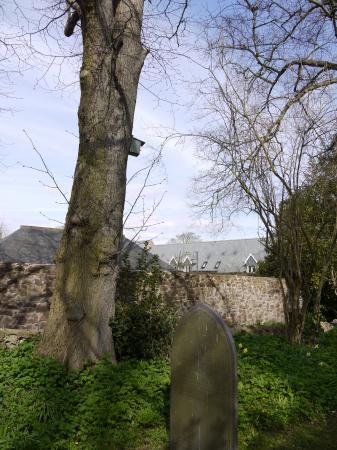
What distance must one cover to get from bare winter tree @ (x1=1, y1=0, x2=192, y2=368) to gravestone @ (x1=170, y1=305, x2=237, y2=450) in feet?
7.17

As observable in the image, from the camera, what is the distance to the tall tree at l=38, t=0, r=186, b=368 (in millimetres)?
6152

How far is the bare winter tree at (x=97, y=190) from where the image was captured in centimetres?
615

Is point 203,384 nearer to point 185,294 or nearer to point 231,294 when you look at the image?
point 185,294

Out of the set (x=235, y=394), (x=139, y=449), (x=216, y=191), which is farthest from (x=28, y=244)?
(x=235, y=394)

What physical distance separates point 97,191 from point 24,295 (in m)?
7.14

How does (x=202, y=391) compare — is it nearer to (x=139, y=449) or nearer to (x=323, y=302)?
(x=139, y=449)

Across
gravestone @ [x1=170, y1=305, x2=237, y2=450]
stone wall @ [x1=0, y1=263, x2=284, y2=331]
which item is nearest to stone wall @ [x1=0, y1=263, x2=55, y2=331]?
stone wall @ [x1=0, y1=263, x2=284, y2=331]

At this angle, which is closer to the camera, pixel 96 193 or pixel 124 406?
pixel 124 406

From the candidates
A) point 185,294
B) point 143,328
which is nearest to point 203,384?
point 143,328

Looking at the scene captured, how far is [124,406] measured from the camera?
5336 mm

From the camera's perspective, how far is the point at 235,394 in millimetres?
3389

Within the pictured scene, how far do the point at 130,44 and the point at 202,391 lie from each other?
5.04m

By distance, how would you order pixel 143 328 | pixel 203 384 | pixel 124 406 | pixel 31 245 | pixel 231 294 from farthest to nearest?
1. pixel 31 245
2. pixel 231 294
3. pixel 143 328
4. pixel 124 406
5. pixel 203 384

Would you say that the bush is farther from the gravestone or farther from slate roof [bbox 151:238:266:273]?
slate roof [bbox 151:238:266:273]
